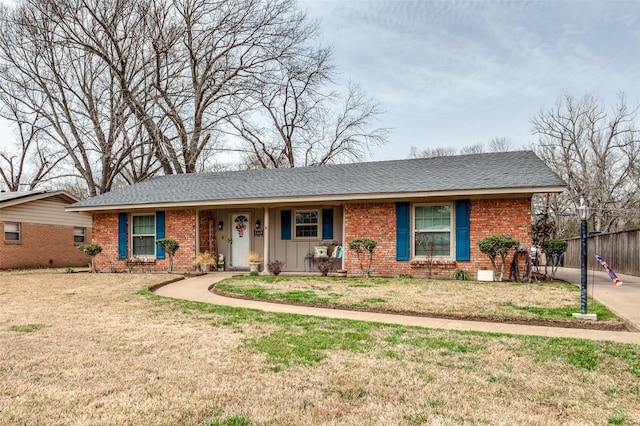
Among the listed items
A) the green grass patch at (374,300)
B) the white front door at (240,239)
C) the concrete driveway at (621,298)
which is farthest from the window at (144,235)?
the concrete driveway at (621,298)

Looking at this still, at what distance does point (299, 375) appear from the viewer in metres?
4.30

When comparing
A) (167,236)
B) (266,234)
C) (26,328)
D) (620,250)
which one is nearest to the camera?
(26,328)

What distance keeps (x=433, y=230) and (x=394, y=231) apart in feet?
3.45

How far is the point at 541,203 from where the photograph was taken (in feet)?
105

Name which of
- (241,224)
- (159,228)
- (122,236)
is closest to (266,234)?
(241,224)

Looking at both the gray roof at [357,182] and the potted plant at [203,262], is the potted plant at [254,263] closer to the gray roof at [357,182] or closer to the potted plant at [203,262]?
the potted plant at [203,262]

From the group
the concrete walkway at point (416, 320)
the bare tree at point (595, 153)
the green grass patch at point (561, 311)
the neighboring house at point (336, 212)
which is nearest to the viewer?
the concrete walkway at point (416, 320)

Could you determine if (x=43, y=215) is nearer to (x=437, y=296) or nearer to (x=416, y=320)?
(x=437, y=296)

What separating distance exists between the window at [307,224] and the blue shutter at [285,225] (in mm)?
264

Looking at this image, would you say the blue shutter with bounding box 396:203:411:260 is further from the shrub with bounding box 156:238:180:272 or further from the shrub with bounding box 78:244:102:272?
the shrub with bounding box 78:244:102:272

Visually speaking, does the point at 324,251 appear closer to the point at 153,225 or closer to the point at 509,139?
the point at 153,225

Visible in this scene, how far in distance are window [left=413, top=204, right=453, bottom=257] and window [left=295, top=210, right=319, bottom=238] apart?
330 cm

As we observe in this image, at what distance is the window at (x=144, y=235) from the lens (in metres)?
16.0

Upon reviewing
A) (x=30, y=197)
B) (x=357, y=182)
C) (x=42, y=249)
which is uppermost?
(x=357, y=182)
